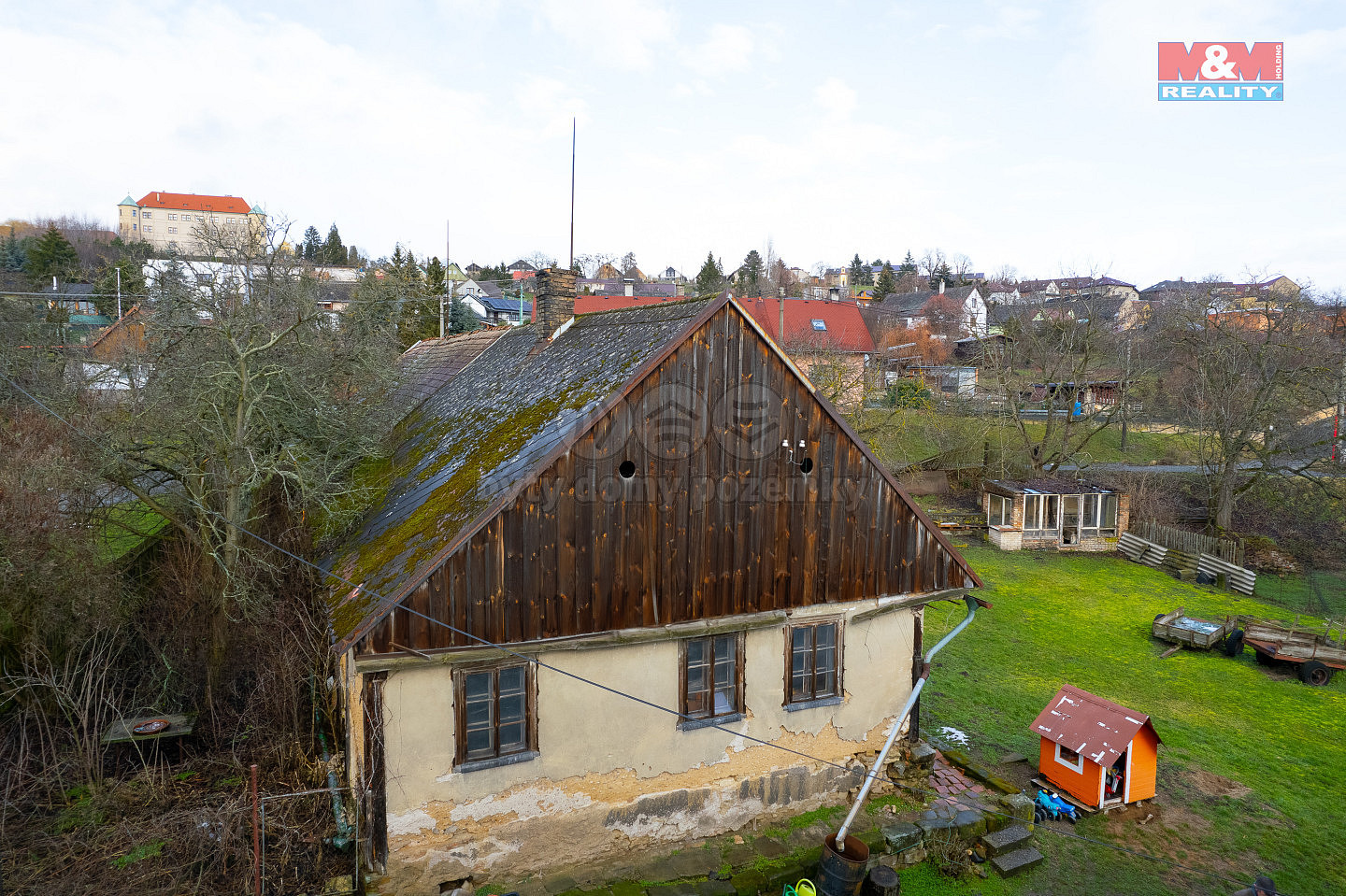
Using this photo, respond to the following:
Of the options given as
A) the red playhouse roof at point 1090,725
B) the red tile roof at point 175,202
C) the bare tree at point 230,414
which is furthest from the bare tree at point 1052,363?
the red tile roof at point 175,202

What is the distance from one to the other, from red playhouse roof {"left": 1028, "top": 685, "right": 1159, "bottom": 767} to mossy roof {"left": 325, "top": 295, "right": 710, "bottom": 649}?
29.8 ft

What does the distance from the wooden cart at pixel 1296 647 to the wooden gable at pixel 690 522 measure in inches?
531

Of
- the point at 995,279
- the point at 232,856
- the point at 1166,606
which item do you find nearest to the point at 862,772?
the point at 232,856

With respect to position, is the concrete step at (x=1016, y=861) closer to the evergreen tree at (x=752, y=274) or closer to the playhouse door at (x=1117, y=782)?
the playhouse door at (x=1117, y=782)

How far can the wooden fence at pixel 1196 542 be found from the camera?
2772 cm

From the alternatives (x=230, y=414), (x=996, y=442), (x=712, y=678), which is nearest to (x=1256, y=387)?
(x=996, y=442)

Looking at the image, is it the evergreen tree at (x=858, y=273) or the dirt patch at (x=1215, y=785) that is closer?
the dirt patch at (x=1215, y=785)

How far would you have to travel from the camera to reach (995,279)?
308ft

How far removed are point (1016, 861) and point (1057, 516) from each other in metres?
22.5

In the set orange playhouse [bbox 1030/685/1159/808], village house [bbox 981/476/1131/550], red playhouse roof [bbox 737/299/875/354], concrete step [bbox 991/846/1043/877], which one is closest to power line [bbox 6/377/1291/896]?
concrete step [bbox 991/846/1043/877]

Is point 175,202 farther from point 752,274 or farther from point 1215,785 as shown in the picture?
point 1215,785

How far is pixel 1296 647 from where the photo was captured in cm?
1828

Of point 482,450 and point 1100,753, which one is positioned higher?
point 482,450

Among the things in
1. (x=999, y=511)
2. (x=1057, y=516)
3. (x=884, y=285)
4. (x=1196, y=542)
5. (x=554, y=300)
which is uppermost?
(x=884, y=285)
